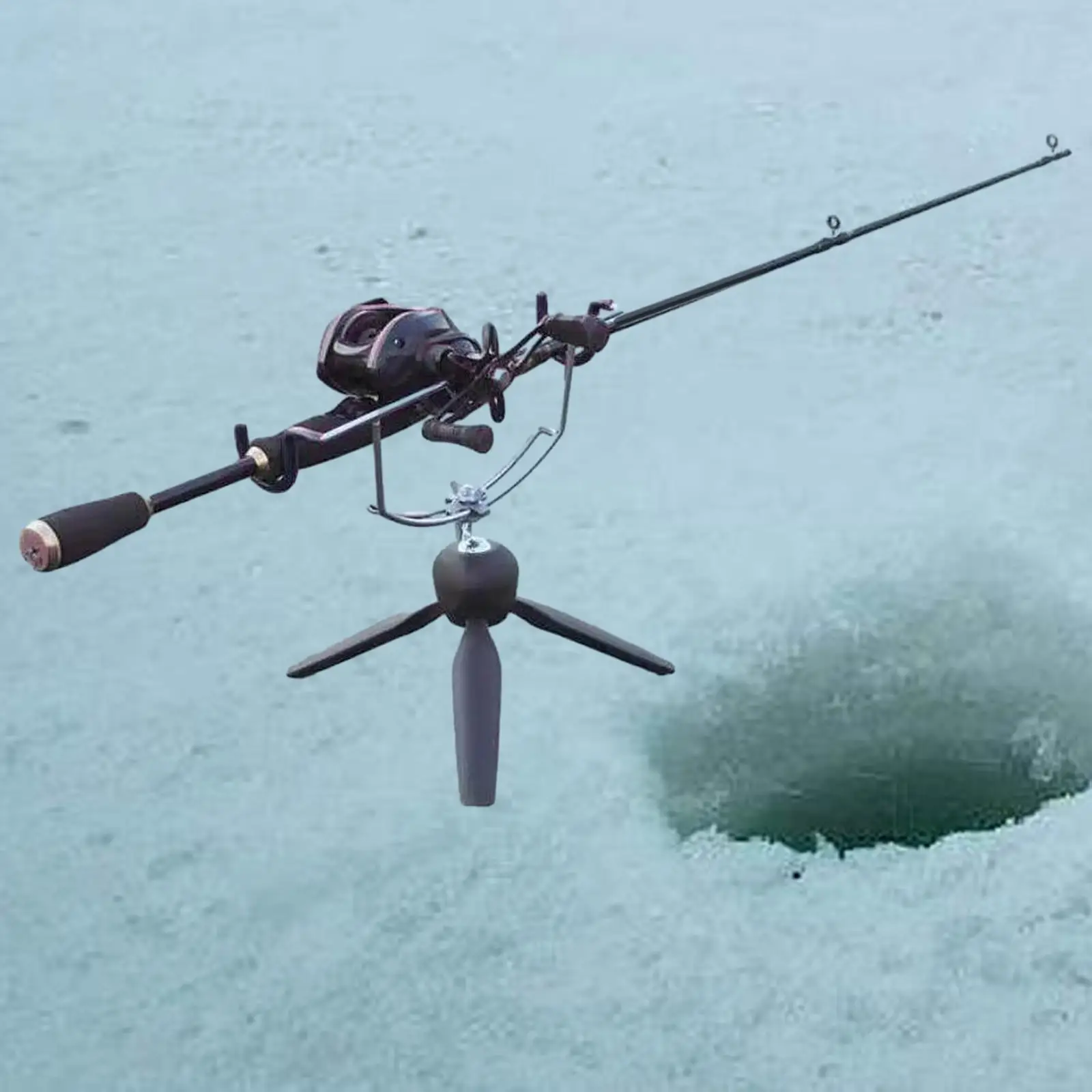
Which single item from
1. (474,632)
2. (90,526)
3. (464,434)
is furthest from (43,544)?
(474,632)

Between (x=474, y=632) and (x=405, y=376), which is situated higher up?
(x=405, y=376)

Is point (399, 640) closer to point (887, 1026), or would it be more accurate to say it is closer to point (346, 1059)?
point (346, 1059)

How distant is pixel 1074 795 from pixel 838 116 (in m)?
4.89

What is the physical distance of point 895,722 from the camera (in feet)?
26.7

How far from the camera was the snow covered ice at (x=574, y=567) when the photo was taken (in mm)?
7078

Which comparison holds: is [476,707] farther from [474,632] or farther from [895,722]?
[895,722]

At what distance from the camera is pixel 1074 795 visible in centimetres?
784

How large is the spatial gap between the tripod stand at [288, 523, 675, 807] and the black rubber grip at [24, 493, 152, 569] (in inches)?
33.9

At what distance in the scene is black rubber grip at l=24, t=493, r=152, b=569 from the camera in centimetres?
301

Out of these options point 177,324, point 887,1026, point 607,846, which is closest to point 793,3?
point 177,324

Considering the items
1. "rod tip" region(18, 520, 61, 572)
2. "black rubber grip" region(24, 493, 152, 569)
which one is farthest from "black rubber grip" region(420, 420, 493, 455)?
"rod tip" region(18, 520, 61, 572)

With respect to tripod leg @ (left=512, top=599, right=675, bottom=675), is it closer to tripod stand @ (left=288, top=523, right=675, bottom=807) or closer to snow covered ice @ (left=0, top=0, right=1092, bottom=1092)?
tripod stand @ (left=288, top=523, right=675, bottom=807)

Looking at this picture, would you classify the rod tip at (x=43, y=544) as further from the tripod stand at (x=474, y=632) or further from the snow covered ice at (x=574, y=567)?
the snow covered ice at (x=574, y=567)

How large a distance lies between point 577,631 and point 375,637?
1.57ft
